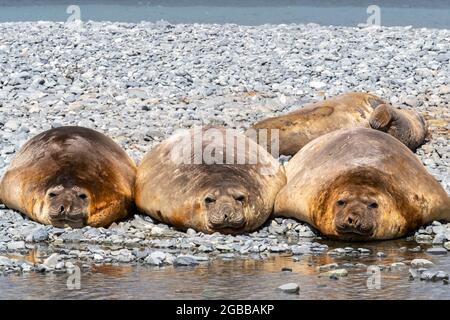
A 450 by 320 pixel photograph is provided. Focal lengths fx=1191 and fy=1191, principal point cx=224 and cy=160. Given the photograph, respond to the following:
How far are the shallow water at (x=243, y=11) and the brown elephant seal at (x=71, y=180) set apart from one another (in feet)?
68.5

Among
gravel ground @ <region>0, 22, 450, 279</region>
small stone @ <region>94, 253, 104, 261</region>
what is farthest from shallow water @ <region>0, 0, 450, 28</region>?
small stone @ <region>94, 253, 104, 261</region>

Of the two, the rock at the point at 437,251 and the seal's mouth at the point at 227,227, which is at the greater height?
the seal's mouth at the point at 227,227

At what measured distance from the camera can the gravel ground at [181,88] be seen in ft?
29.8

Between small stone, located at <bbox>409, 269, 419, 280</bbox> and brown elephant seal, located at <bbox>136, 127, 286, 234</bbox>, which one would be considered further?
brown elephant seal, located at <bbox>136, 127, 286, 234</bbox>

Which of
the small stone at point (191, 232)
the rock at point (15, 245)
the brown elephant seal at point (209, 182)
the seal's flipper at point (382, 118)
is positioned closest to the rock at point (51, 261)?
the rock at point (15, 245)

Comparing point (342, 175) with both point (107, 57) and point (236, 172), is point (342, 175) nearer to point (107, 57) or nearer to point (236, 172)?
point (236, 172)

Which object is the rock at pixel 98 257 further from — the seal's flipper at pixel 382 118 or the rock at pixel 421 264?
the seal's flipper at pixel 382 118

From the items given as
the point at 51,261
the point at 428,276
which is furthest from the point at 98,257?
the point at 428,276

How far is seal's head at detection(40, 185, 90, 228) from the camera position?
9.38 m

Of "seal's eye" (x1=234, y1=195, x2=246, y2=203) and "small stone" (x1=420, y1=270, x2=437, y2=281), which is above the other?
"seal's eye" (x1=234, y1=195, x2=246, y2=203)

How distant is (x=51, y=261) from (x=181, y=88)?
8514mm

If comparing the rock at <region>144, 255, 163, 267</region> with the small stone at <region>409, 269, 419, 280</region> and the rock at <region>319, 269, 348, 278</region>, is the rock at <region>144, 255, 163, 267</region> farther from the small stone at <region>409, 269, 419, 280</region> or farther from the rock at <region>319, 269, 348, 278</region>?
the small stone at <region>409, 269, 419, 280</region>

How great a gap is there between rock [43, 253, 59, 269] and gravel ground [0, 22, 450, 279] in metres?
0.01
